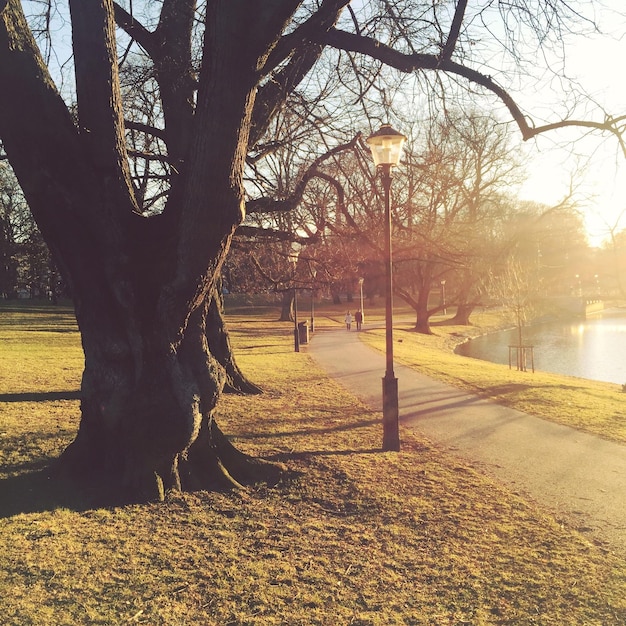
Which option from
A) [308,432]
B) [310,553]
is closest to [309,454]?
[308,432]

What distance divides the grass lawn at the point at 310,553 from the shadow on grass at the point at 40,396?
108 inches

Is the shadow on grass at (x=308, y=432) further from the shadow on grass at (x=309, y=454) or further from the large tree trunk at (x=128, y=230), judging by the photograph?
the large tree trunk at (x=128, y=230)

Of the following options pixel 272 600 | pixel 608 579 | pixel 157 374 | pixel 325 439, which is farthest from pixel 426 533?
pixel 325 439

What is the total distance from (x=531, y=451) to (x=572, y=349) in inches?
984

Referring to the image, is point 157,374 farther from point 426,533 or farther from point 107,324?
point 426,533

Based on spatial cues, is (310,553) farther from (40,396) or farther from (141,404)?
(40,396)

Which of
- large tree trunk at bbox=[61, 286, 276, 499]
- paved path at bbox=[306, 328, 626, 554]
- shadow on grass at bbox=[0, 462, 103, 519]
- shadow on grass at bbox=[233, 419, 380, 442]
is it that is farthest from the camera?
shadow on grass at bbox=[233, 419, 380, 442]

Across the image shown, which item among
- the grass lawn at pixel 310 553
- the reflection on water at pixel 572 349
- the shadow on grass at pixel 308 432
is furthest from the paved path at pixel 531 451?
the reflection on water at pixel 572 349

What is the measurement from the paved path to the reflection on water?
12328 mm

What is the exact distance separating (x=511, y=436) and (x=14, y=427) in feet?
21.6

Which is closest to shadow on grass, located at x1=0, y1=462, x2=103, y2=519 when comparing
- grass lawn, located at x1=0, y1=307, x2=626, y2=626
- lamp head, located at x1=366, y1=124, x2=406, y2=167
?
grass lawn, located at x1=0, y1=307, x2=626, y2=626

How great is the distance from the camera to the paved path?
16.1 feet

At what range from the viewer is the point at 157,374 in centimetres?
467

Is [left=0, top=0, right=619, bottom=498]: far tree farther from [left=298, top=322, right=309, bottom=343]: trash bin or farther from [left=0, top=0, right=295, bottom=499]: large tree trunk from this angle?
[left=298, top=322, right=309, bottom=343]: trash bin
